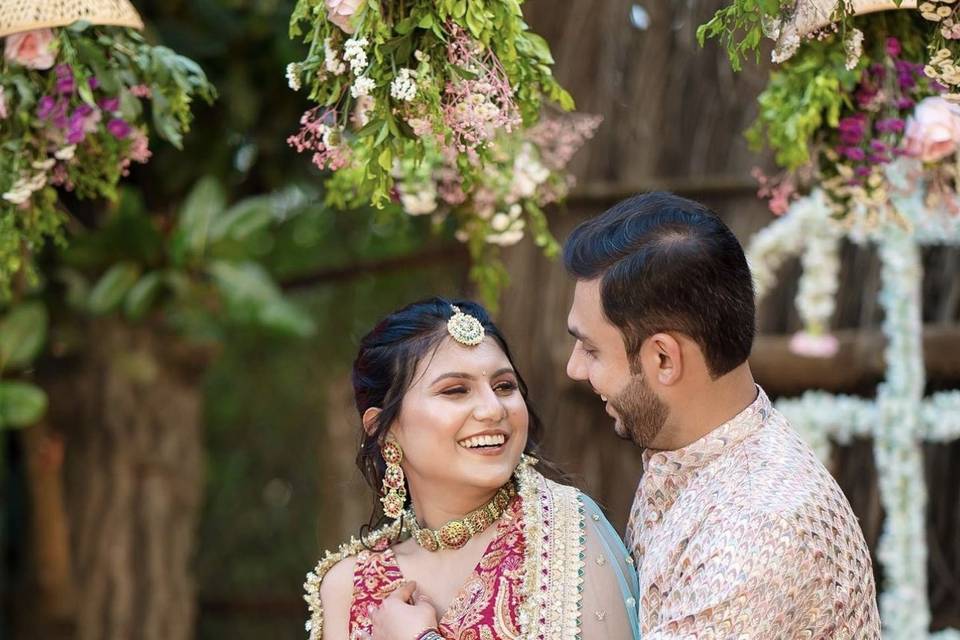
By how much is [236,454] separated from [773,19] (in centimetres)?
706

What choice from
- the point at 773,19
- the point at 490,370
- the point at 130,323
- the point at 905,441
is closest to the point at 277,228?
the point at 130,323

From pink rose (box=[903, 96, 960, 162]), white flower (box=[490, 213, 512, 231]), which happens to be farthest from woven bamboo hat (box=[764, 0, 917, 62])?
white flower (box=[490, 213, 512, 231])

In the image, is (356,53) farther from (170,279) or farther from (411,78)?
(170,279)

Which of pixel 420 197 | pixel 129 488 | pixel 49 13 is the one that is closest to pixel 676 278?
pixel 420 197

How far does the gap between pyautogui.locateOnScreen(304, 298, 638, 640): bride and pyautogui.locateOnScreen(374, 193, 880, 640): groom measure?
22cm

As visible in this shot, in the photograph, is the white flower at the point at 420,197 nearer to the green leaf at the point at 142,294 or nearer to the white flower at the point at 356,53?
the white flower at the point at 356,53

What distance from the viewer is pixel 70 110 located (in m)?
2.98

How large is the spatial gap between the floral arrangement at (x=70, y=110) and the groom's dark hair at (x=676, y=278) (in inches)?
46.7

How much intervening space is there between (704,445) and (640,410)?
12cm

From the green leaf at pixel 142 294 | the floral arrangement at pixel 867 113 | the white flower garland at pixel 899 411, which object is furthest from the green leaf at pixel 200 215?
the floral arrangement at pixel 867 113

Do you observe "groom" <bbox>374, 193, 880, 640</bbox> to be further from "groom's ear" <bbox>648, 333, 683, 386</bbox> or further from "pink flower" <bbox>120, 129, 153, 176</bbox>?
"pink flower" <bbox>120, 129, 153, 176</bbox>

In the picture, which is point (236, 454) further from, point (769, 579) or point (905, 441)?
point (769, 579)

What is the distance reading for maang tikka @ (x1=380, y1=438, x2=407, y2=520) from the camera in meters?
2.78

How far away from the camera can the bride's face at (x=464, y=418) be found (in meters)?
2.58
